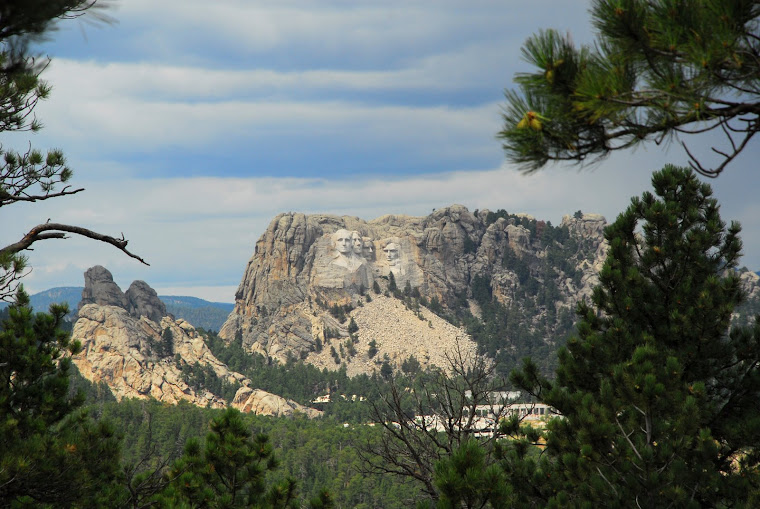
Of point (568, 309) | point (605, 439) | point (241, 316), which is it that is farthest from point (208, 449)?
point (568, 309)

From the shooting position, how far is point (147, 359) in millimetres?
→ 117750

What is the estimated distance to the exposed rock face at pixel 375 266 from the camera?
5876 inches

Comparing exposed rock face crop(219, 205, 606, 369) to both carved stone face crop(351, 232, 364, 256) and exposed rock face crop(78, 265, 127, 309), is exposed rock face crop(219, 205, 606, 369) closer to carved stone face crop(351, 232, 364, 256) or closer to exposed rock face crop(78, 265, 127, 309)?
carved stone face crop(351, 232, 364, 256)

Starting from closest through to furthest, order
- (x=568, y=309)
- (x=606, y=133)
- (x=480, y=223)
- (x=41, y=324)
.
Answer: (x=606, y=133), (x=41, y=324), (x=568, y=309), (x=480, y=223)

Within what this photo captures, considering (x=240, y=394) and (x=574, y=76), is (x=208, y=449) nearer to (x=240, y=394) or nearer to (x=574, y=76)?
(x=574, y=76)

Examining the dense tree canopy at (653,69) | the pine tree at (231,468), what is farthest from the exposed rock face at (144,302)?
the dense tree canopy at (653,69)

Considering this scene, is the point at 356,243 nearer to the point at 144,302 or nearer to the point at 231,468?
the point at 144,302

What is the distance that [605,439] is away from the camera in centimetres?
1197

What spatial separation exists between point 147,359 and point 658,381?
115 m

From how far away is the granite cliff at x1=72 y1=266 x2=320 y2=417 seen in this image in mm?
112375

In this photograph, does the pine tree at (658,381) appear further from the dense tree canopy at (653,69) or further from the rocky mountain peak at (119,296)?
the rocky mountain peak at (119,296)

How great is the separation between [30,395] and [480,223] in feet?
587

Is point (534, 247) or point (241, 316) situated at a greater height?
point (534, 247)

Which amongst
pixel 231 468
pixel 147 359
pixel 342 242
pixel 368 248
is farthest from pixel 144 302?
pixel 231 468
